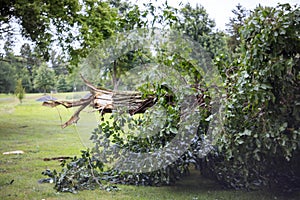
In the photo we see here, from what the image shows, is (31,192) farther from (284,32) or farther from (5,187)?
(284,32)

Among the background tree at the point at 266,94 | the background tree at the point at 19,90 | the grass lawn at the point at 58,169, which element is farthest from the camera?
the background tree at the point at 19,90

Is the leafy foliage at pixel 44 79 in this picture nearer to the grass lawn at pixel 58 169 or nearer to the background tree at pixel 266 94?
the grass lawn at pixel 58 169

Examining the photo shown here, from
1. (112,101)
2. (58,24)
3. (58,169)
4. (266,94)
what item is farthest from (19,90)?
(266,94)

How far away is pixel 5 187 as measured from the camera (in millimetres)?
2182

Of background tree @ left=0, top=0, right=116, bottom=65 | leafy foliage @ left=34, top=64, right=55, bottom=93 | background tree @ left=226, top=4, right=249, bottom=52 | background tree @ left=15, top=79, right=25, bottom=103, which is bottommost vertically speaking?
background tree @ left=15, top=79, right=25, bottom=103

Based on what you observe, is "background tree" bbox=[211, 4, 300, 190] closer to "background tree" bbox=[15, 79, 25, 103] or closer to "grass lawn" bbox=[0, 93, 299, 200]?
"grass lawn" bbox=[0, 93, 299, 200]

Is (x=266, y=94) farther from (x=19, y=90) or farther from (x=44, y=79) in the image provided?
(x=19, y=90)

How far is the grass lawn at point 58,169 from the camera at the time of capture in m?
2.03

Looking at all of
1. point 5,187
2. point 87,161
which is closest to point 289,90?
point 87,161

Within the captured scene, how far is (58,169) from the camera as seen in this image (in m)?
2.80

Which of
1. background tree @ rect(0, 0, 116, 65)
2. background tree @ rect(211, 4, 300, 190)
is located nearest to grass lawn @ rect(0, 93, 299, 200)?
background tree @ rect(211, 4, 300, 190)

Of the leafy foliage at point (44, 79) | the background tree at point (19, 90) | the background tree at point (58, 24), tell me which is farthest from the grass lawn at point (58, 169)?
the background tree at point (58, 24)

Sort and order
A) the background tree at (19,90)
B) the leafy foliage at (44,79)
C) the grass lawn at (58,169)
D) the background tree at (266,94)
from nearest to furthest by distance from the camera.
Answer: the background tree at (266,94)
the grass lawn at (58,169)
the leafy foliage at (44,79)
the background tree at (19,90)

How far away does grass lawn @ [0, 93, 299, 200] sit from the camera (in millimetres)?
2029
